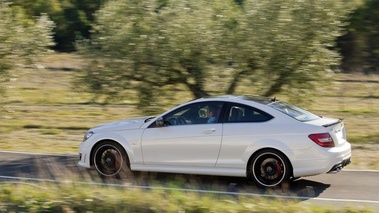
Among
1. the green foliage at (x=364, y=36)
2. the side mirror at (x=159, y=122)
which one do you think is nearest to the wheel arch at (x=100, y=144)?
the side mirror at (x=159, y=122)

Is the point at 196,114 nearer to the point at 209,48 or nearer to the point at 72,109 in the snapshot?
the point at 209,48

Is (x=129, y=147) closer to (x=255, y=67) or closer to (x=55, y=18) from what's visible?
(x=255, y=67)

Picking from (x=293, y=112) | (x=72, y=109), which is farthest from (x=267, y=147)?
(x=72, y=109)

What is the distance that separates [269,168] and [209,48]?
19.0ft

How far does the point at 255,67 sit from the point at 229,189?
226 inches

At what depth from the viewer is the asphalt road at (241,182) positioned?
11047 mm

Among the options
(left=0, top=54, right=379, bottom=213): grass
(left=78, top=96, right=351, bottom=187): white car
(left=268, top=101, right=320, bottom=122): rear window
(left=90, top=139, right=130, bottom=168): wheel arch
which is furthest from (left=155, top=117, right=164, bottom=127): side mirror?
(left=0, top=54, right=379, bottom=213): grass

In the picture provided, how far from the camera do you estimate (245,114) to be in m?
12.0

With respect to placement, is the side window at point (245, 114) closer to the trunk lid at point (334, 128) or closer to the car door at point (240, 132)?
the car door at point (240, 132)

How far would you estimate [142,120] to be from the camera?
1276 cm

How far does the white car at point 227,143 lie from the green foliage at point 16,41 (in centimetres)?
720

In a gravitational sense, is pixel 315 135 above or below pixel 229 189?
above

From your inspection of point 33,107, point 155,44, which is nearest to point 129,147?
point 155,44

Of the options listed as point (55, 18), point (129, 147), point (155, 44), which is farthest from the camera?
point (55, 18)
